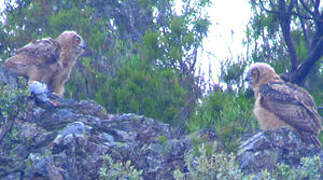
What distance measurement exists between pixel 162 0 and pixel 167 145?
7080 millimetres

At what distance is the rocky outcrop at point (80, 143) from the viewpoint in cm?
661

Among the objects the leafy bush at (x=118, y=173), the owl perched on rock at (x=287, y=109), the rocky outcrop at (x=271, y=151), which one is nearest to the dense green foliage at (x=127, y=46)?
the owl perched on rock at (x=287, y=109)

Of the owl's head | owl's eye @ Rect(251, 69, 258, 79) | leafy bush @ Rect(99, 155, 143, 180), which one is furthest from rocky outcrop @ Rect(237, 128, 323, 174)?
owl's eye @ Rect(251, 69, 258, 79)

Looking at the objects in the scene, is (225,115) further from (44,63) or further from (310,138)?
(44,63)

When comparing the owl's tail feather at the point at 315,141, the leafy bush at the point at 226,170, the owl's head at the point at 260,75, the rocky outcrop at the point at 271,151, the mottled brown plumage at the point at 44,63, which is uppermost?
the mottled brown plumage at the point at 44,63

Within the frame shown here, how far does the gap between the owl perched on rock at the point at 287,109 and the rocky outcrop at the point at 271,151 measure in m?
0.94

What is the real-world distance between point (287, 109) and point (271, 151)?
202cm

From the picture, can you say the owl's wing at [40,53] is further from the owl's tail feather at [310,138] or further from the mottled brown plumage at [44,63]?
the owl's tail feather at [310,138]

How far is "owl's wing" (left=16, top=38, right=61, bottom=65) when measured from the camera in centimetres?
1048

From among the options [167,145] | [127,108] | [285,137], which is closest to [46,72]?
[127,108]

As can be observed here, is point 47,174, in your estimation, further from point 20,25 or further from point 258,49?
point 20,25

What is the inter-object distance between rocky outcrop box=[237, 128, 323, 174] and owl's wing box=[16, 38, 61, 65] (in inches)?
152

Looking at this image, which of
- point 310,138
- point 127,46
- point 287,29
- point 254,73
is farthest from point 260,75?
point 127,46

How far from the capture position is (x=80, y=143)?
7.06 m
